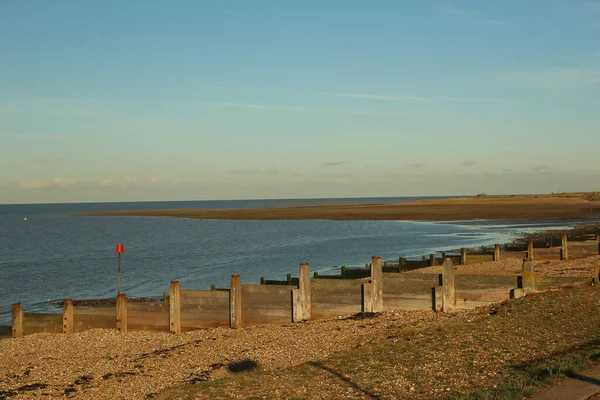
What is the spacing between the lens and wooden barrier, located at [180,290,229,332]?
2216cm

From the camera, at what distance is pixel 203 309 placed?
879 inches

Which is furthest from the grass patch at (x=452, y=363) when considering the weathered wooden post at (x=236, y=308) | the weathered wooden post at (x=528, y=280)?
the weathered wooden post at (x=236, y=308)

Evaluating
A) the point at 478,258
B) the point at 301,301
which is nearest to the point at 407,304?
the point at 301,301

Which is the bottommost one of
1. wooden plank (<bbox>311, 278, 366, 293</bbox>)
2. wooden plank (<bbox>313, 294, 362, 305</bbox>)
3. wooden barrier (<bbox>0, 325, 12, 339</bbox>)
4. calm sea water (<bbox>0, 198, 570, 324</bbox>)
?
calm sea water (<bbox>0, 198, 570, 324</bbox>)

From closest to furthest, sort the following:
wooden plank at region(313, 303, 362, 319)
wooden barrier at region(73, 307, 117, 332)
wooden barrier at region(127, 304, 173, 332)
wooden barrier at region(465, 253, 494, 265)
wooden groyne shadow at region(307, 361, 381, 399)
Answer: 1. wooden groyne shadow at region(307, 361, 381, 399)
2. wooden plank at region(313, 303, 362, 319)
3. wooden barrier at region(127, 304, 173, 332)
4. wooden barrier at region(73, 307, 117, 332)
5. wooden barrier at region(465, 253, 494, 265)

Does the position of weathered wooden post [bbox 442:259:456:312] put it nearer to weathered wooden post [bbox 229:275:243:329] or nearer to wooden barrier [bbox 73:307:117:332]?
weathered wooden post [bbox 229:275:243:329]

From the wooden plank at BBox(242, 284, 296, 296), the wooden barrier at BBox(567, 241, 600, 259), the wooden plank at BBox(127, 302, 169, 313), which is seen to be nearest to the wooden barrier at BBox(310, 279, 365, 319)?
the wooden plank at BBox(242, 284, 296, 296)

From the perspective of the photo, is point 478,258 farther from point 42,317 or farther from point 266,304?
point 42,317

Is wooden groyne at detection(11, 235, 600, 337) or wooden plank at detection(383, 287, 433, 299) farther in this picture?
wooden plank at detection(383, 287, 433, 299)

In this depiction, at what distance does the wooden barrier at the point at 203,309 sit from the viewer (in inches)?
872

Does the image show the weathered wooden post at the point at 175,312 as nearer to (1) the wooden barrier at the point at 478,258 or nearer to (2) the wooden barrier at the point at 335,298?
(2) the wooden barrier at the point at 335,298

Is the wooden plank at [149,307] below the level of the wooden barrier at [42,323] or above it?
above

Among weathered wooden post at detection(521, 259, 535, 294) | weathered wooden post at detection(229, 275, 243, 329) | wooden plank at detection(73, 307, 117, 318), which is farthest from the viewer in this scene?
wooden plank at detection(73, 307, 117, 318)

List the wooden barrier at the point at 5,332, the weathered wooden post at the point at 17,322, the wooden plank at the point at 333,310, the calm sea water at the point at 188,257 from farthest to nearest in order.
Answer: the calm sea water at the point at 188,257, the wooden barrier at the point at 5,332, the weathered wooden post at the point at 17,322, the wooden plank at the point at 333,310
